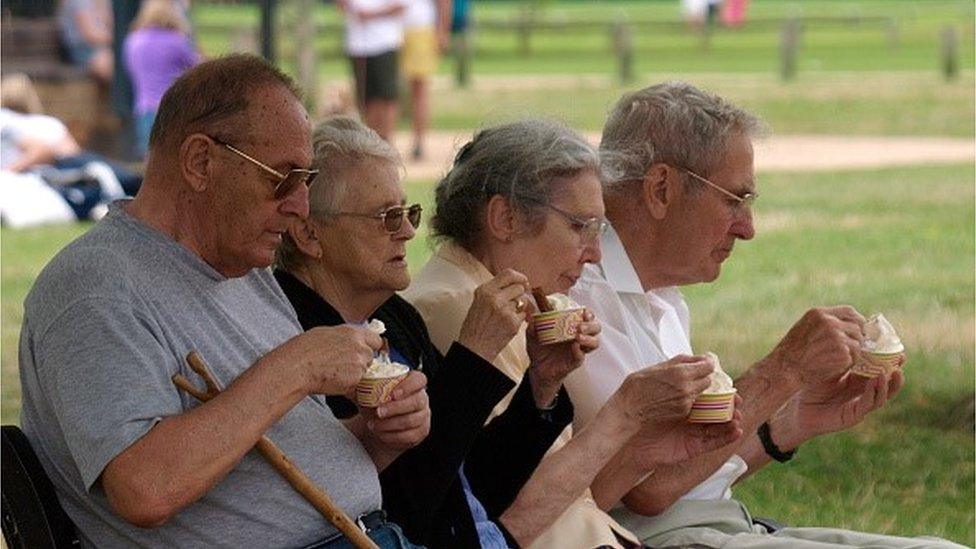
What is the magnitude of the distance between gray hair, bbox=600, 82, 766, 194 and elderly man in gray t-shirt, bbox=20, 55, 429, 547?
1068mm

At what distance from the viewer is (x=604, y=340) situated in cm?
379

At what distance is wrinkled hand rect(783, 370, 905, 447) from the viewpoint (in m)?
4.11

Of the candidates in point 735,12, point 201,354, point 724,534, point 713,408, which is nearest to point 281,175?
point 201,354

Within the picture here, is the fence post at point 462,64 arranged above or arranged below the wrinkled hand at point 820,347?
below

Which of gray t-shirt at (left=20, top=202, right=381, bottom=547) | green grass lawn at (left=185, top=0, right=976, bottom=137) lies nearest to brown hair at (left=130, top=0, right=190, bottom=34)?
green grass lawn at (left=185, top=0, right=976, bottom=137)

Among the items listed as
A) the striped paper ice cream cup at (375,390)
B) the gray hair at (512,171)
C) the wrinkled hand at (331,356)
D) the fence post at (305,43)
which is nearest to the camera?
the wrinkled hand at (331,356)

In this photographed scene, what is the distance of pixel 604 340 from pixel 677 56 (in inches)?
1141

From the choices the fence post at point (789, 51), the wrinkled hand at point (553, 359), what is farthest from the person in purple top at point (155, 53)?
the fence post at point (789, 51)

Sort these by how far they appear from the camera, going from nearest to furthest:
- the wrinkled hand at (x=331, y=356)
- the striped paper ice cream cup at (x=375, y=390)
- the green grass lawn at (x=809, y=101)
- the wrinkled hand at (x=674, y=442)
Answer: the wrinkled hand at (x=331, y=356)
the striped paper ice cream cup at (x=375, y=390)
the wrinkled hand at (x=674, y=442)
the green grass lawn at (x=809, y=101)

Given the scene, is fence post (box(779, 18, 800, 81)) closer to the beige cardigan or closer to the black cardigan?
the beige cardigan

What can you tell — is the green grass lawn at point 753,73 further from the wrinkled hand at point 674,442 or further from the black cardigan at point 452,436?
the black cardigan at point 452,436

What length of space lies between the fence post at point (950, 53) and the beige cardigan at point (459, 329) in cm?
2084

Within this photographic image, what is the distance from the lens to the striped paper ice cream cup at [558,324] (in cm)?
344

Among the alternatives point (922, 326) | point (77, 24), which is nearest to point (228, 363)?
point (922, 326)
